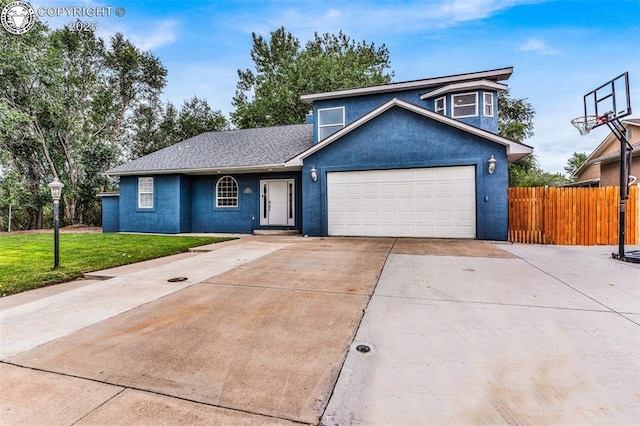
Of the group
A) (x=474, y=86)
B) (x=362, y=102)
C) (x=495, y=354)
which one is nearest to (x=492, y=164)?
(x=474, y=86)

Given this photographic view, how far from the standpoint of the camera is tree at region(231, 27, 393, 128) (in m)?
22.2

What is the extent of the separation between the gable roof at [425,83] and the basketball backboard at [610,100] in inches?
153

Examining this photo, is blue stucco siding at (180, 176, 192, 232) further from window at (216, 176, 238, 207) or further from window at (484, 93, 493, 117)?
window at (484, 93, 493, 117)

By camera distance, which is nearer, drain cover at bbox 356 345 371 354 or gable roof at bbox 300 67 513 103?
drain cover at bbox 356 345 371 354

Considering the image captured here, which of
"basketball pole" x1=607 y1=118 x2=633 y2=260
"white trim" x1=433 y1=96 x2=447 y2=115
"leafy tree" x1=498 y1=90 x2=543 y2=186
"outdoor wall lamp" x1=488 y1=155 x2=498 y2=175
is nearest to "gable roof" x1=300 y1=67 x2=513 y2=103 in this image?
"white trim" x1=433 y1=96 x2=447 y2=115

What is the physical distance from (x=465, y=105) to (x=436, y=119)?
2.40 meters

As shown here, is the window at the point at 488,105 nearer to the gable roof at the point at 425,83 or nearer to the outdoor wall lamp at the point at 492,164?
the gable roof at the point at 425,83

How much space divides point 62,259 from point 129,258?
4.48ft

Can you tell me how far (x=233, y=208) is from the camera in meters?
13.2

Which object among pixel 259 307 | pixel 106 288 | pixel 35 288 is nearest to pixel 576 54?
pixel 259 307

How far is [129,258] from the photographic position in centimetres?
668

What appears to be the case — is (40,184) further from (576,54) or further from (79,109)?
(576,54)

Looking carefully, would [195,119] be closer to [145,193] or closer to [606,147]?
[145,193]

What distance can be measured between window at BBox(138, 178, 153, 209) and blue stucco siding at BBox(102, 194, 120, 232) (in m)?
1.81
